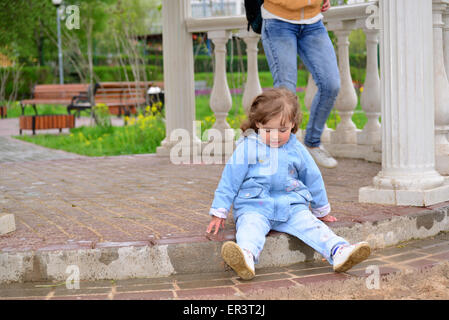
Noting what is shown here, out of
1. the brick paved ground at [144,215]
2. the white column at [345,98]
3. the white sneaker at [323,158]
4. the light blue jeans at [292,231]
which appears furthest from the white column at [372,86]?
the light blue jeans at [292,231]

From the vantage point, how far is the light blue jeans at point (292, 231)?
3.20m

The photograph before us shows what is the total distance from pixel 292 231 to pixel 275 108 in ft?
2.21

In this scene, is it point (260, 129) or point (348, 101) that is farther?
point (348, 101)

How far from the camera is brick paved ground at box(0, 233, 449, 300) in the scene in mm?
2924

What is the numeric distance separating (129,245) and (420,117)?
6.91 ft

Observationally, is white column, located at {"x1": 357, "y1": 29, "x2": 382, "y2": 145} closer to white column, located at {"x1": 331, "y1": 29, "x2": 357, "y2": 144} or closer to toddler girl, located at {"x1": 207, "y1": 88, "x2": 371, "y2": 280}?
white column, located at {"x1": 331, "y1": 29, "x2": 357, "y2": 144}

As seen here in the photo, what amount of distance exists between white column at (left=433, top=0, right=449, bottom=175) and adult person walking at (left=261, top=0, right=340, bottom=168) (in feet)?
2.49

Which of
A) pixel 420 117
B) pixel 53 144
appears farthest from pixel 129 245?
pixel 53 144

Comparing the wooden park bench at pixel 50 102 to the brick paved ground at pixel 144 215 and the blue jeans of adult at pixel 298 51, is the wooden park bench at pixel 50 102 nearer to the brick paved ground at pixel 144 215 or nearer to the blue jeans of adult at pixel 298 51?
the brick paved ground at pixel 144 215

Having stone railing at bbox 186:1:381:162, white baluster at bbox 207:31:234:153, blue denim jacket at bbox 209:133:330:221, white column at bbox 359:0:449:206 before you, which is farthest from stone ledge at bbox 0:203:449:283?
white baluster at bbox 207:31:234:153

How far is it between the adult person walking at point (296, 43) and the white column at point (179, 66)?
240 cm

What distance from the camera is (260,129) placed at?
3465 mm

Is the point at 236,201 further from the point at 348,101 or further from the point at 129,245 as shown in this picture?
the point at 348,101

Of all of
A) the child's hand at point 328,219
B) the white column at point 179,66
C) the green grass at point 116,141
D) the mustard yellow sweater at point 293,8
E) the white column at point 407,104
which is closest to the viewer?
the child's hand at point 328,219
